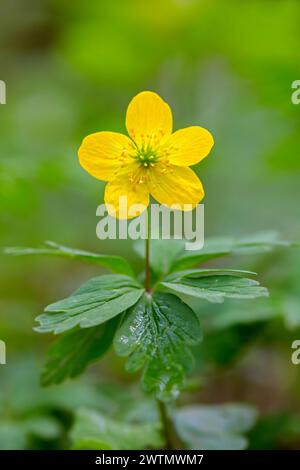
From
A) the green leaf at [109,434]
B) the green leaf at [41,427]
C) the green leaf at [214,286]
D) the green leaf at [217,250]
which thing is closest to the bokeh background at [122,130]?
the green leaf at [41,427]

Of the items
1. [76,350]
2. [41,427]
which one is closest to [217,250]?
[76,350]

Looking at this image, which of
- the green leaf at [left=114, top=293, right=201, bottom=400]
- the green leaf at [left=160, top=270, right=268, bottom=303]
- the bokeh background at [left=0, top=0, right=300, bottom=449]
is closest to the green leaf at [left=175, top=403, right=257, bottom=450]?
the bokeh background at [left=0, top=0, right=300, bottom=449]

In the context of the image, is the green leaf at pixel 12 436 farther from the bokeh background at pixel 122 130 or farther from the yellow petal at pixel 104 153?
the yellow petal at pixel 104 153

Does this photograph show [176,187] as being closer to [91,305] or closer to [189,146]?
[189,146]

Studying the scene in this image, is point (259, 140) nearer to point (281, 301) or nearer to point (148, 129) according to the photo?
point (281, 301)

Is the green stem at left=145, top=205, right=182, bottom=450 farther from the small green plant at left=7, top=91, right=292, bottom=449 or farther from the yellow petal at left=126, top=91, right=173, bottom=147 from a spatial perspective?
the yellow petal at left=126, top=91, right=173, bottom=147
